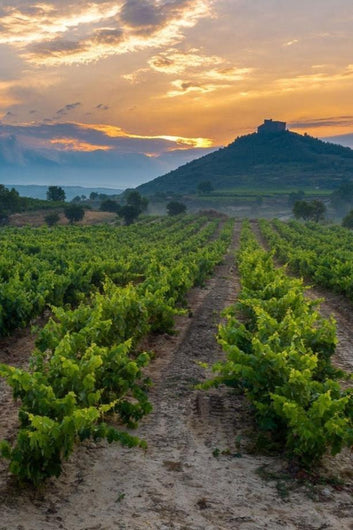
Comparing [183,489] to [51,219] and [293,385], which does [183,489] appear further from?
[51,219]

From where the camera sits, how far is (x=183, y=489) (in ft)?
22.9

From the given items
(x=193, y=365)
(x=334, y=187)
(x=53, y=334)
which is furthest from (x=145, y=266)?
(x=334, y=187)

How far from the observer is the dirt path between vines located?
20.5 feet

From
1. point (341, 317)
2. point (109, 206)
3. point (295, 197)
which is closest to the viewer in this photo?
point (341, 317)

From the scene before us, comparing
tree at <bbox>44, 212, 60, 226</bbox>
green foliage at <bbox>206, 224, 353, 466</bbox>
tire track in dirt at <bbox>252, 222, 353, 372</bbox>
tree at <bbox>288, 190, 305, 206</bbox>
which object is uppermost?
tree at <bbox>288, 190, 305, 206</bbox>

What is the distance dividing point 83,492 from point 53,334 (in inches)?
155

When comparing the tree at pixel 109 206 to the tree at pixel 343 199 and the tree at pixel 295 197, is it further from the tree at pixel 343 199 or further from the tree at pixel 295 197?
the tree at pixel 343 199

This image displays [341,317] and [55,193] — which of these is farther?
[55,193]

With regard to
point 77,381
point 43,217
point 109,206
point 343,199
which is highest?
point 343,199

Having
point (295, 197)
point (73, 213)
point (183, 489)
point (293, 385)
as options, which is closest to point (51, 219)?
point (73, 213)

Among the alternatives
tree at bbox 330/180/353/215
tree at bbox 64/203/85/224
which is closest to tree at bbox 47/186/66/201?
tree at bbox 64/203/85/224

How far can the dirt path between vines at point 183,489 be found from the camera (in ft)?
20.5

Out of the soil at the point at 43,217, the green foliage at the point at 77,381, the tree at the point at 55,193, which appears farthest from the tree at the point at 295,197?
the green foliage at the point at 77,381

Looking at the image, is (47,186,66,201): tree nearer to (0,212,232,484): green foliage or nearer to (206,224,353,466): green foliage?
(0,212,232,484): green foliage
